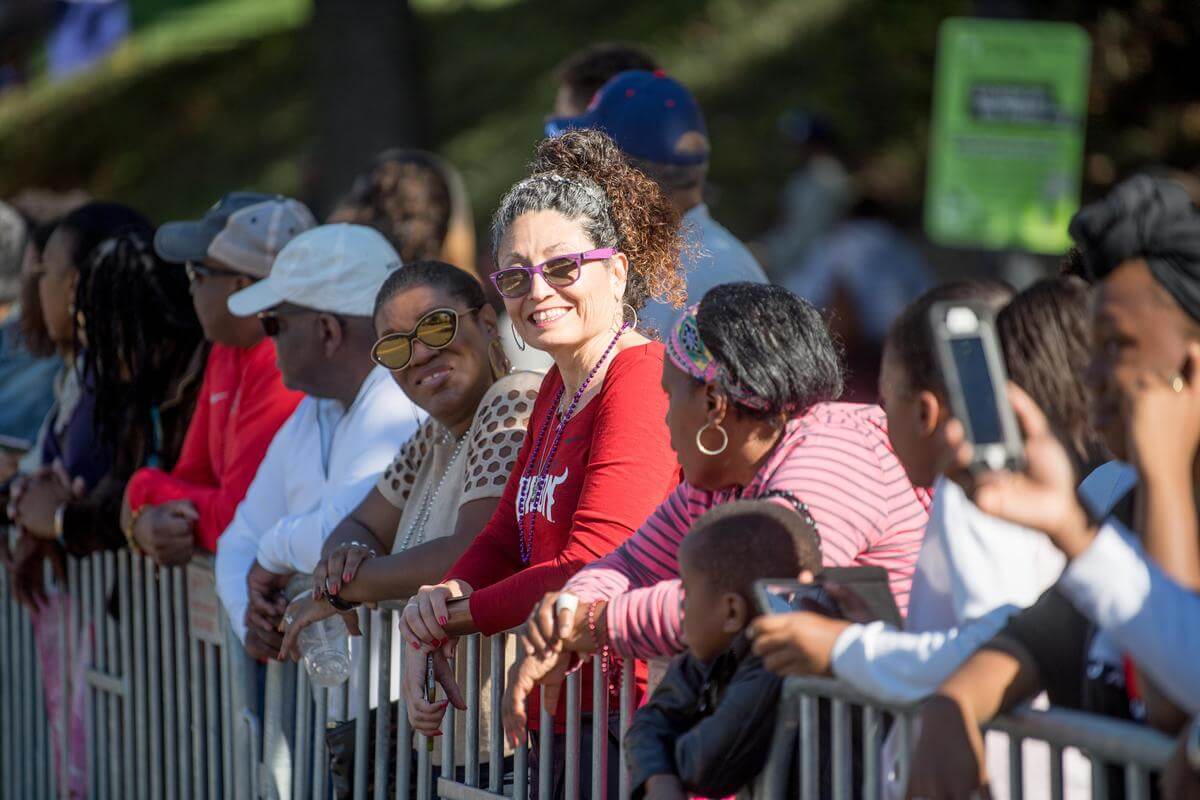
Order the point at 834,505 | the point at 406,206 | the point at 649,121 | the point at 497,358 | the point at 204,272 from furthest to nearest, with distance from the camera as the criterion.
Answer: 1. the point at 406,206
2. the point at 204,272
3. the point at 649,121
4. the point at 497,358
5. the point at 834,505

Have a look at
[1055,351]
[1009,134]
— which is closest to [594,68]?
[1009,134]

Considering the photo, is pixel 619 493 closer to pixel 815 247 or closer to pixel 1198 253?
pixel 1198 253

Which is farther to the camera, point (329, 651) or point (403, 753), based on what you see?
point (329, 651)

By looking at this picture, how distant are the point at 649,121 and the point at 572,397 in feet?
5.56

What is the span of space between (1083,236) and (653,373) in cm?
146

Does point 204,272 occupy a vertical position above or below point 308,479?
above

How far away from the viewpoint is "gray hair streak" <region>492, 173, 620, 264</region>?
4332 millimetres

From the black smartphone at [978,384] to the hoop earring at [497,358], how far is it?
231 centimetres

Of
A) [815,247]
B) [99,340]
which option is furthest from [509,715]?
[815,247]

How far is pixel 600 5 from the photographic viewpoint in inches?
704

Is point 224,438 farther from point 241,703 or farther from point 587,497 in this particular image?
point 587,497

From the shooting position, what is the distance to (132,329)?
20.3ft

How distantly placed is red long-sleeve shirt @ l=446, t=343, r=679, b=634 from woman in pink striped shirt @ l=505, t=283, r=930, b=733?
0.54ft

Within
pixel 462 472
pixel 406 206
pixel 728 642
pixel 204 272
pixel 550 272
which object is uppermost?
pixel 406 206
